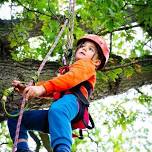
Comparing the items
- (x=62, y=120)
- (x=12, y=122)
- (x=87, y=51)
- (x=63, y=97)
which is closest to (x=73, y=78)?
(x=63, y=97)

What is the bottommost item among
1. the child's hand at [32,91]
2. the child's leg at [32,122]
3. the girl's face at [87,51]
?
the child's leg at [32,122]

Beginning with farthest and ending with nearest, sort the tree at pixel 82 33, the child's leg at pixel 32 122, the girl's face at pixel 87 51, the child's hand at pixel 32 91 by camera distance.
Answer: the tree at pixel 82 33 < the girl's face at pixel 87 51 < the child's leg at pixel 32 122 < the child's hand at pixel 32 91

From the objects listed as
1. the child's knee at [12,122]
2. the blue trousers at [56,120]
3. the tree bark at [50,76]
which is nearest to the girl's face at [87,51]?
the blue trousers at [56,120]

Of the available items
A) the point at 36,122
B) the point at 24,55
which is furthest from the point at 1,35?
the point at 36,122

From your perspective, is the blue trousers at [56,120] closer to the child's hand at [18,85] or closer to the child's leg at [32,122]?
the child's leg at [32,122]

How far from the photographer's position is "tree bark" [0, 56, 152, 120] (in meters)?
4.72

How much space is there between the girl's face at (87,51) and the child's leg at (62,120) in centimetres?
44

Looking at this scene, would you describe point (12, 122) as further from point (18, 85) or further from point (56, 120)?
point (56, 120)

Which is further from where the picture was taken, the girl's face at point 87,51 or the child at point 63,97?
the girl's face at point 87,51

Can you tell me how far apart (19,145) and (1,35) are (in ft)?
10.5

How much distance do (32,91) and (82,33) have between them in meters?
Result: 2.64

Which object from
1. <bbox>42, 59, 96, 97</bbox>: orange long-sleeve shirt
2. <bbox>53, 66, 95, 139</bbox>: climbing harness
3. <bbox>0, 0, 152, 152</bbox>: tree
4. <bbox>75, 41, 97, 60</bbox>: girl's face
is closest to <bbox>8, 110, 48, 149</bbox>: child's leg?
<bbox>53, 66, 95, 139</bbox>: climbing harness

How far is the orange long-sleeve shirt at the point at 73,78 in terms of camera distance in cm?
279

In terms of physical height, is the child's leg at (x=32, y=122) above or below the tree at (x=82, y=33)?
below
